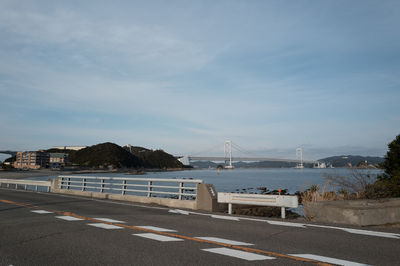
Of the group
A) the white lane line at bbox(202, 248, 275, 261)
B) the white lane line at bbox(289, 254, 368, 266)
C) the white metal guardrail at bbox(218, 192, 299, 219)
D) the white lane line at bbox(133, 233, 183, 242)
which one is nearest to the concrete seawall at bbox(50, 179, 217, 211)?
the white metal guardrail at bbox(218, 192, 299, 219)

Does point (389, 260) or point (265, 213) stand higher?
point (389, 260)

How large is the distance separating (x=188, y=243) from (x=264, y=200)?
5.69m

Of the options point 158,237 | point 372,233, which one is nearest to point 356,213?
point 372,233

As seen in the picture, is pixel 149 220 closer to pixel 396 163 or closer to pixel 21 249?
pixel 21 249

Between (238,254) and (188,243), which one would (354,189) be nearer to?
(188,243)

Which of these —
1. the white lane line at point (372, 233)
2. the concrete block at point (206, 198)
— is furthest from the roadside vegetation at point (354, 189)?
the white lane line at point (372, 233)

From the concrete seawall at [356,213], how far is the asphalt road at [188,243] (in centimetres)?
66

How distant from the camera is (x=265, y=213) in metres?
23.6

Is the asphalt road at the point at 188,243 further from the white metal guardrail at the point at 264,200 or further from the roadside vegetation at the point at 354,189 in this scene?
the roadside vegetation at the point at 354,189

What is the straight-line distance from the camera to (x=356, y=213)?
9.98 m

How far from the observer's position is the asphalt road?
19.1 feet

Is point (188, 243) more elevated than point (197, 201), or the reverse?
point (197, 201)

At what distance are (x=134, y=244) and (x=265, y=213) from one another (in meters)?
17.8

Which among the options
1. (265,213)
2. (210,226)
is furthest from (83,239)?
(265,213)
